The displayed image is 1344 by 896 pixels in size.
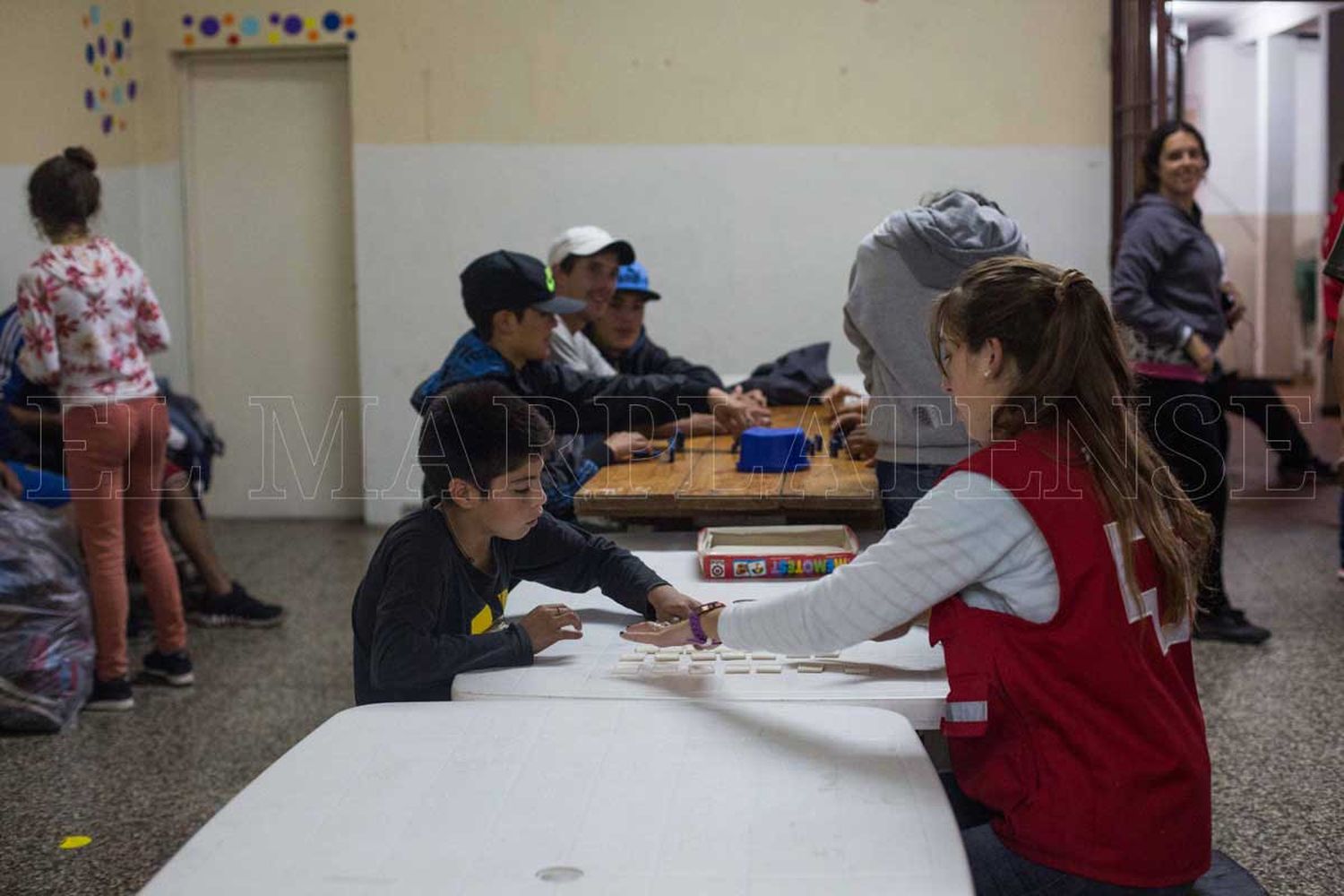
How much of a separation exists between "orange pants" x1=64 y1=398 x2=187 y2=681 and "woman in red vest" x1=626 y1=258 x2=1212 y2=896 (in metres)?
2.49

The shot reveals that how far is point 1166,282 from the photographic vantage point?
13.3 feet

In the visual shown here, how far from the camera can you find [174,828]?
2838 mm

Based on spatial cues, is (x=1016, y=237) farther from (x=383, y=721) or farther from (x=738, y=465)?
(x=383, y=721)

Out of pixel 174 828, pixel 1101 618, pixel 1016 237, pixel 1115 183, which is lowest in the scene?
pixel 174 828

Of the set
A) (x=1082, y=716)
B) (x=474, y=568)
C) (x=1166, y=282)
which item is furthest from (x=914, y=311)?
(x=1166, y=282)

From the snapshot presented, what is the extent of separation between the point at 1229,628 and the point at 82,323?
3.19 meters

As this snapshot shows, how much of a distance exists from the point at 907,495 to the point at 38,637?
2.16 meters

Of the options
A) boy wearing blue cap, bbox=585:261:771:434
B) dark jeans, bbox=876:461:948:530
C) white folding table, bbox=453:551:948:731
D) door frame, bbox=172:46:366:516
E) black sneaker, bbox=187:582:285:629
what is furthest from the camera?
door frame, bbox=172:46:366:516

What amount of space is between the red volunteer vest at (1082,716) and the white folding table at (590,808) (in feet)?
0.36

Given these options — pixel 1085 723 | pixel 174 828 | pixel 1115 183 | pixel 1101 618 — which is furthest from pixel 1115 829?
pixel 1115 183

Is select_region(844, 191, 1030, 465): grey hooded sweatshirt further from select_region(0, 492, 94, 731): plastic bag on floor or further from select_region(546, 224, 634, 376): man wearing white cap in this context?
select_region(0, 492, 94, 731): plastic bag on floor

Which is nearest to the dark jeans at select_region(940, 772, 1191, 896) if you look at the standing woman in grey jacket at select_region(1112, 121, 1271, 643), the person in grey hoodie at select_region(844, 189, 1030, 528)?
the person in grey hoodie at select_region(844, 189, 1030, 528)

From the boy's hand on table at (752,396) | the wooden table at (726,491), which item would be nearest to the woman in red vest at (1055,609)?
the wooden table at (726,491)

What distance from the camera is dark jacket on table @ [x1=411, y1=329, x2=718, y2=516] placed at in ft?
9.55
